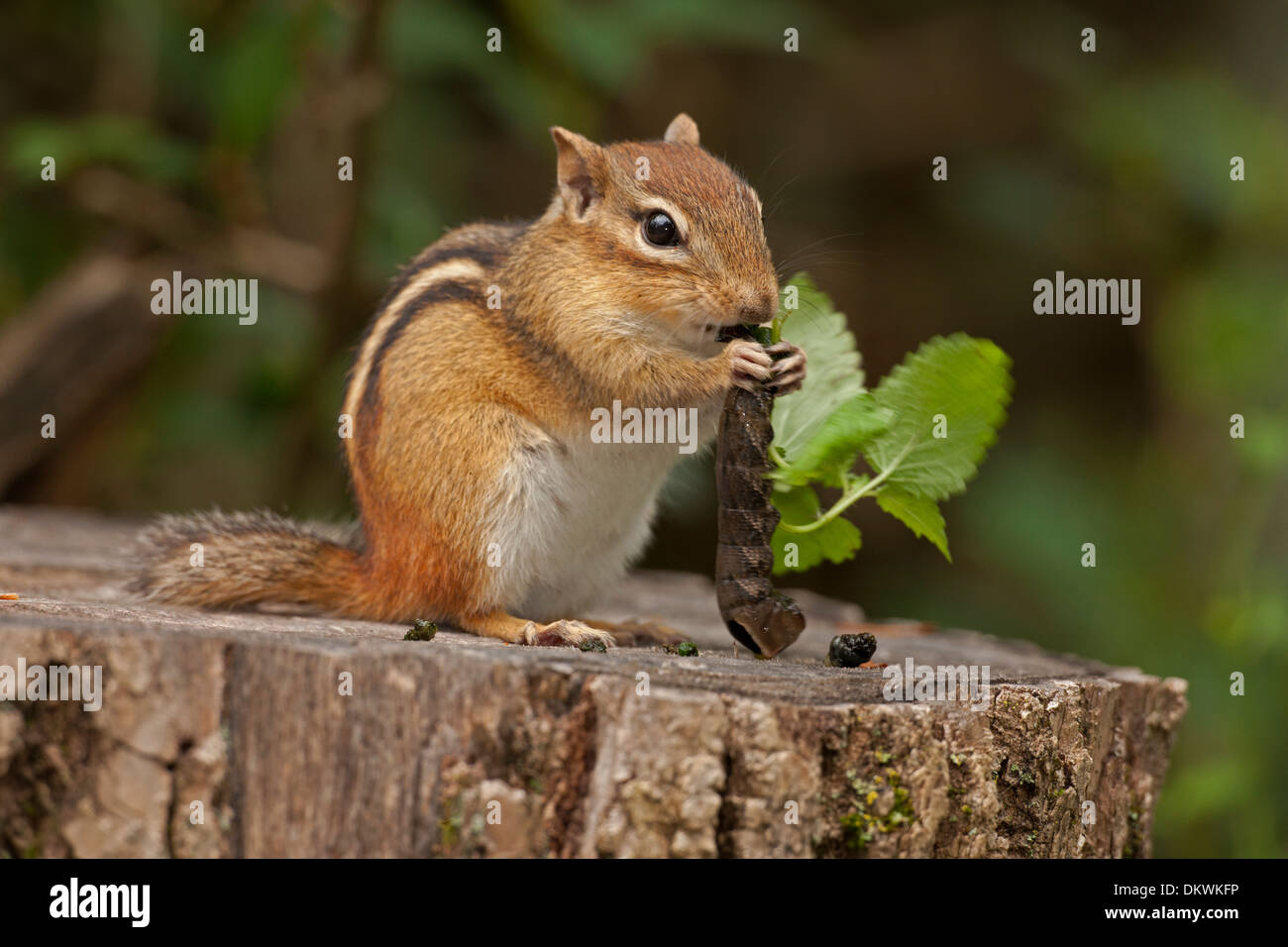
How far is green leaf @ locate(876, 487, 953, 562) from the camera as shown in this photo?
3.21 meters

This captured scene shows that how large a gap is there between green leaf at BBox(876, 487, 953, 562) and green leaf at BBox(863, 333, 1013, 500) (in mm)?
18

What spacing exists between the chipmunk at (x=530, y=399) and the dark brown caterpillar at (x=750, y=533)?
10cm

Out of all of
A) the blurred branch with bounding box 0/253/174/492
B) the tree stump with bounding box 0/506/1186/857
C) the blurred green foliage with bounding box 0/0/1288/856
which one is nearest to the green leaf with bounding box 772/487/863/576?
the tree stump with bounding box 0/506/1186/857

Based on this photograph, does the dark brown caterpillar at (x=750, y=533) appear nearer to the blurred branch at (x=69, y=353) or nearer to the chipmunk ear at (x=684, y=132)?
the chipmunk ear at (x=684, y=132)

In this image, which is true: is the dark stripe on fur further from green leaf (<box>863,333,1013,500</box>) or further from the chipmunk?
green leaf (<box>863,333,1013,500</box>)

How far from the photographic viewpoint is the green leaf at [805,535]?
336 cm

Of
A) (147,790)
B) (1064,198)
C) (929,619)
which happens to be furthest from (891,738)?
(1064,198)

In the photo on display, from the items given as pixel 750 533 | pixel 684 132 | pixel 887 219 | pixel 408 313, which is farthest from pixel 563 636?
pixel 887 219

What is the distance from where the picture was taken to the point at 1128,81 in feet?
24.8

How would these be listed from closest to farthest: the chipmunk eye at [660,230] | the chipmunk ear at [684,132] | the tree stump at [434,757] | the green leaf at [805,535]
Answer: the tree stump at [434,757] → the green leaf at [805,535] → the chipmunk eye at [660,230] → the chipmunk ear at [684,132]

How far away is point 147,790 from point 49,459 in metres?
4.13

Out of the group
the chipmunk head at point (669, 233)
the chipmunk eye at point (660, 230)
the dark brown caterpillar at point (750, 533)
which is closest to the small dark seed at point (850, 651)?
the dark brown caterpillar at point (750, 533)

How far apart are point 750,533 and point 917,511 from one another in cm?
39

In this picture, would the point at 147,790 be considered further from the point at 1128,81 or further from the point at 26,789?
the point at 1128,81
